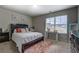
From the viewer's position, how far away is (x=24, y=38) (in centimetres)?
119

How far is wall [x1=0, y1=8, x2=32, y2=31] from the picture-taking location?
1.10 m

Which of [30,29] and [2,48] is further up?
[30,29]

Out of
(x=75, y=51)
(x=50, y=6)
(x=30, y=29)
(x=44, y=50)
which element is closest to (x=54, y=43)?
(x=44, y=50)

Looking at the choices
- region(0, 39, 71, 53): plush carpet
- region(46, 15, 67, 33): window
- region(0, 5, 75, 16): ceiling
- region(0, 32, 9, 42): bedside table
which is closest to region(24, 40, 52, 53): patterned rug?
region(0, 39, 71, 53): plush carpet

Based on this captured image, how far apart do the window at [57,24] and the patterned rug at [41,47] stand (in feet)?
0.88

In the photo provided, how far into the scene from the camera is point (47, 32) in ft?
4.23

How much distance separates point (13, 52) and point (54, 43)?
757 mm

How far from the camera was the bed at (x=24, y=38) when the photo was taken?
46.3 inches

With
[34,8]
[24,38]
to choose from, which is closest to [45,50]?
[24,38]

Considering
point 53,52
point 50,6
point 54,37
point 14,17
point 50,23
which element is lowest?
point 53,52

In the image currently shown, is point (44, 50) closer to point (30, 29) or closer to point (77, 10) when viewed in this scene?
point (30, 29)

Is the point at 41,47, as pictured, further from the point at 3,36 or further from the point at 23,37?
the point at 3,36
